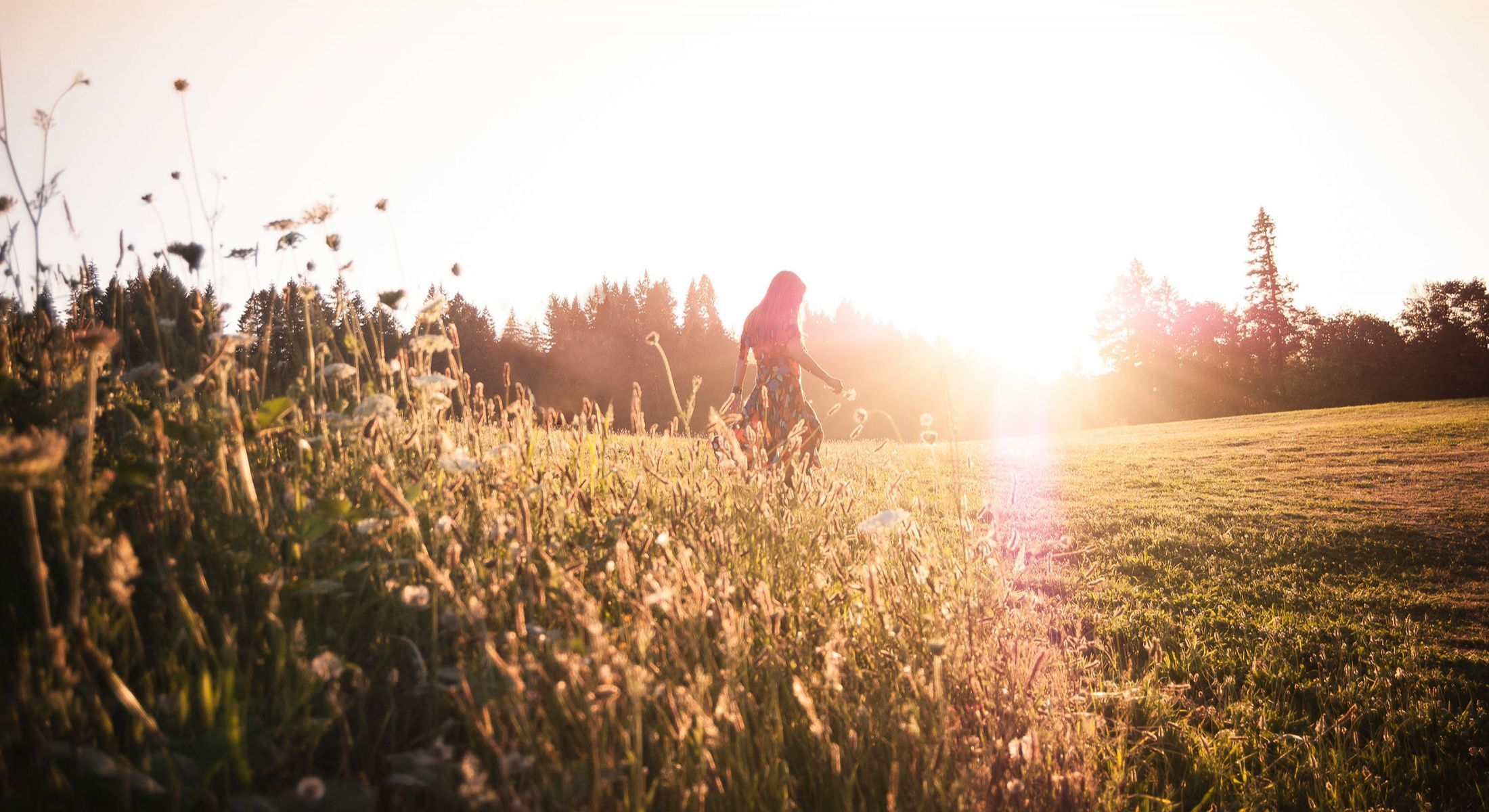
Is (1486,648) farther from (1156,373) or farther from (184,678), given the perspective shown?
(1156,373)

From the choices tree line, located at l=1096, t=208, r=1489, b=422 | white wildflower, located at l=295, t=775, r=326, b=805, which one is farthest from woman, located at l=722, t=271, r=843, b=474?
tree line, located at l=1096, t=208, r=1489, b=422

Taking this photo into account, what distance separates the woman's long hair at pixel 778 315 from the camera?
7.07m

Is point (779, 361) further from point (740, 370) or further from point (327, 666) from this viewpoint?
point (327, 666)

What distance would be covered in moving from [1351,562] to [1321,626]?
198cm

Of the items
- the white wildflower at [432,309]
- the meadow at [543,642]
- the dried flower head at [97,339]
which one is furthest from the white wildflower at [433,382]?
the dried flower head at [97,339]

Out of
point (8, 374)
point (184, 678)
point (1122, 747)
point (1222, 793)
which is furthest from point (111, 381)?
point (1222, 793)

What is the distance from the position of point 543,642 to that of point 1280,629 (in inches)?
172

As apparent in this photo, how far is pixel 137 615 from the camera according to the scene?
5.22 ft

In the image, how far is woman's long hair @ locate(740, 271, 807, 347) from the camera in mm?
7066

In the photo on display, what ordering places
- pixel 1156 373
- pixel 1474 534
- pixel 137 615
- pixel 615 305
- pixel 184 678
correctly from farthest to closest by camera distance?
pixel 615 305 < pixel 1156 373 < pixel 1474 534 < pixel 137 615 < pixel 184 678

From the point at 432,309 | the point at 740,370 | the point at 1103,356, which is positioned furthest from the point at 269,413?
the point at 1103,356

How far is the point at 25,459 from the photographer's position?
96 cm

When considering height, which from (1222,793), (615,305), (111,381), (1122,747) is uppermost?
(615,305)

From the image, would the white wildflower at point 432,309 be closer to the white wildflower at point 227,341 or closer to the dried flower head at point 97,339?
the white wildflower at point 227,341
